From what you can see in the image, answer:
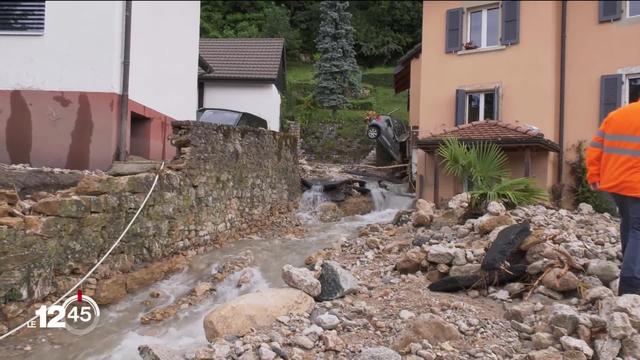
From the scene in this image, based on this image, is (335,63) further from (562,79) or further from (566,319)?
(566,319)

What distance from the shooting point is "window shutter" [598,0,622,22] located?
11320 millimetres

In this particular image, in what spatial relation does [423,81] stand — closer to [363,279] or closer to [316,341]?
[363,279]

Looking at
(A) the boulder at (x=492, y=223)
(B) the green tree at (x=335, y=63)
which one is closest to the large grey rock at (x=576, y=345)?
(A) the boulder at (x=492, y=223)

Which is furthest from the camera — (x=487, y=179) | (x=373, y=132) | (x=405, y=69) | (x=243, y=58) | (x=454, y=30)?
(x=243, y=58)

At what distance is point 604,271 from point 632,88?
834 cm

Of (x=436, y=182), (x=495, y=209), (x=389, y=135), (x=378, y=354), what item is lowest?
(x=378, y=354)

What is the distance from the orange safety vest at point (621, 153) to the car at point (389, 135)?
13333mm

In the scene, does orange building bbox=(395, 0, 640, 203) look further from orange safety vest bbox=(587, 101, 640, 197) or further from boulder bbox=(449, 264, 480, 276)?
orange safety vest bbox=(587, 101, 640, 197)

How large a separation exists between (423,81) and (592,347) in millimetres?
10595

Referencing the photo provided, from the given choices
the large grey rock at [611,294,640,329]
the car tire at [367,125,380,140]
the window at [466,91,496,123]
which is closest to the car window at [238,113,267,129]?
the car tire at [367,125,380,140]

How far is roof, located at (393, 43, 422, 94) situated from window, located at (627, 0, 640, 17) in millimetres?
5416

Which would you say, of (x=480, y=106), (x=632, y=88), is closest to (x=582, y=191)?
(x=632, y=88)

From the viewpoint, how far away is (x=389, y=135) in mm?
18047

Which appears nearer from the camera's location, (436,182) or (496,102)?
(436,182)
